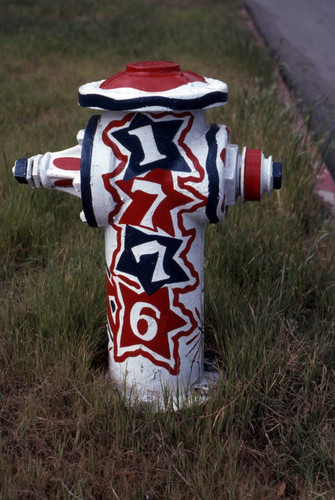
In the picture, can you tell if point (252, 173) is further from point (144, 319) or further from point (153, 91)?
point (144, 319)

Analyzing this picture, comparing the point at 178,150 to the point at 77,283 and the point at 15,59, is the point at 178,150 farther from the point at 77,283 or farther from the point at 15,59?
the point at 15,59

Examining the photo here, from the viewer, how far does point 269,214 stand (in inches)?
115

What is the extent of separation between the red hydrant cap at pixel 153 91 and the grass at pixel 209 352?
0.64 metres

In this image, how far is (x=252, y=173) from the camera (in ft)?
5.27

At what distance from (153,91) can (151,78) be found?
62 mm

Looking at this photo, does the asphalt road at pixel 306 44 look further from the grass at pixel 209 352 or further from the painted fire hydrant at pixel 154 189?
the painted fire hydrant at pixel 154 189

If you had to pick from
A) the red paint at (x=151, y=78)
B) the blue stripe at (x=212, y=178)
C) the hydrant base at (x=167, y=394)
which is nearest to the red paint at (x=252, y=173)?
the blue stripe at (x=212, y=178)

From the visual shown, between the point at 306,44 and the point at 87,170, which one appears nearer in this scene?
the point at 87,170

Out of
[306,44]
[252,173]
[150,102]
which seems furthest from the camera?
[306,44]

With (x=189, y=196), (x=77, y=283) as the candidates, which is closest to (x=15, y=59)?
(x=77, y=283)

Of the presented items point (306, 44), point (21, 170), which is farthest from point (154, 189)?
point (306, 44)

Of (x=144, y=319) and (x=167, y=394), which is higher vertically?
(x=144, y=319)

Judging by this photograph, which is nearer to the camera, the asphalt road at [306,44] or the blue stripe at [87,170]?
the blue stripe at [87,170]

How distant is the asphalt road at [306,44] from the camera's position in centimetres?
511
